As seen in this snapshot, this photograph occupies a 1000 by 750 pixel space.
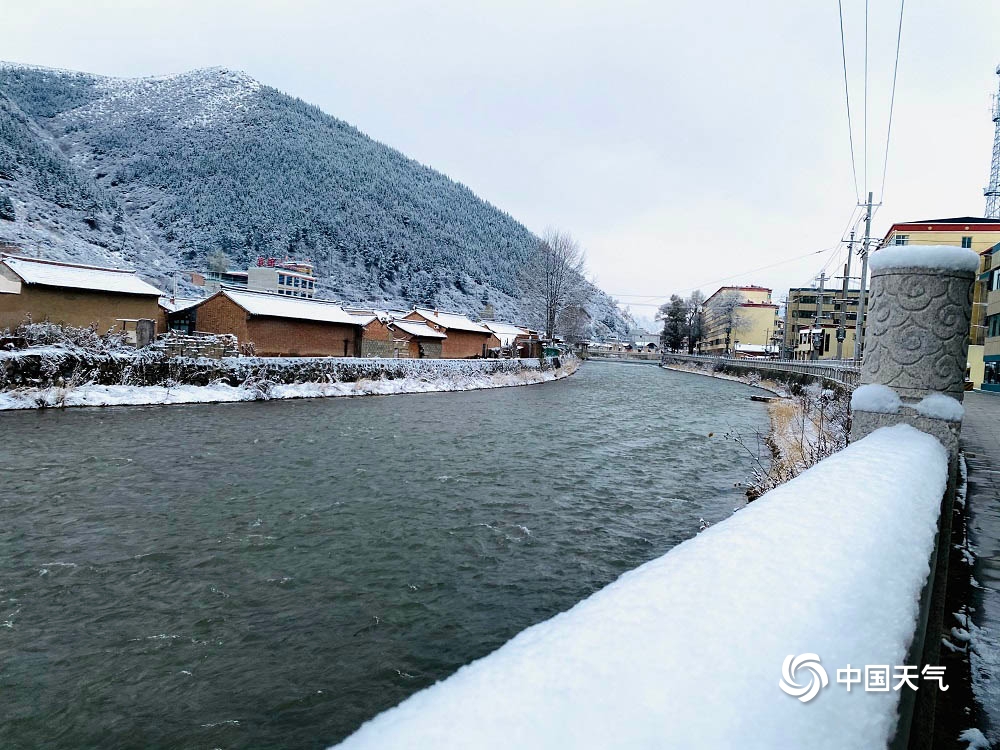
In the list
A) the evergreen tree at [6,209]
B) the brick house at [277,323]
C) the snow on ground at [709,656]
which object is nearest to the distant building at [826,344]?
the brick house at [277,323]

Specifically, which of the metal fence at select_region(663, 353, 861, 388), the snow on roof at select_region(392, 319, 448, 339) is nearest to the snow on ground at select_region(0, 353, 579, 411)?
the snow on roof at select_region(392, 319, 448, 339)

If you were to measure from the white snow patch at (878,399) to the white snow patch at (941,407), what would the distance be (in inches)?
7.2

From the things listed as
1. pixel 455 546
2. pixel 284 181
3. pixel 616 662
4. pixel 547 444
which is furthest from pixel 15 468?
pixel 284 181

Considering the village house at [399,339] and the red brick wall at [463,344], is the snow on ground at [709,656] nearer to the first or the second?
the village house at [399,339]

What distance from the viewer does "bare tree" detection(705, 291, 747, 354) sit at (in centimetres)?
9969

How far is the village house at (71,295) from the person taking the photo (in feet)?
86.5

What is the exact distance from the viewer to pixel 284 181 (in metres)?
127

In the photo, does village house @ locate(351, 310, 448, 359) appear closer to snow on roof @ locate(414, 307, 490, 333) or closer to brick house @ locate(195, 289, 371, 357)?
snow on roof @ locate(414, 307, 490, 333)

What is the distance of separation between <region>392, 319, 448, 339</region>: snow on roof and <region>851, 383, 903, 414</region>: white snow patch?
39.7 metres

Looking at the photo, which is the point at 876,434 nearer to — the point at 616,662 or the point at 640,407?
the point at 616,662

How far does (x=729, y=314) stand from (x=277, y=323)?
87050 mm

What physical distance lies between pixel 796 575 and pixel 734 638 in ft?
1.53

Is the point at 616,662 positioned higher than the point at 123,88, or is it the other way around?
the point at 123,88

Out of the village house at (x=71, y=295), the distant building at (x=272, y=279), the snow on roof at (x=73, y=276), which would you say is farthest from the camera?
the distant building at (x=272, y=279)
